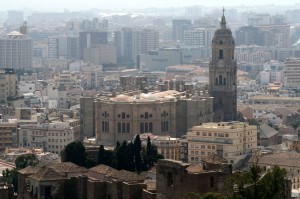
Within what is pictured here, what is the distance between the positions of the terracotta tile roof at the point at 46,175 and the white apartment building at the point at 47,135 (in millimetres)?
30237

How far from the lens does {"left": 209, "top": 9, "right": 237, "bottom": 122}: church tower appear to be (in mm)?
72125

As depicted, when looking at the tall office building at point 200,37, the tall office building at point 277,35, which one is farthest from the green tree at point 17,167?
the tall office building at point 200,37

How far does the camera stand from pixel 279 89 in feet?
367

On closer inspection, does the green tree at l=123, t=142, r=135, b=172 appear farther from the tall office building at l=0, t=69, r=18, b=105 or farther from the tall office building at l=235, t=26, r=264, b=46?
the tall office building at l=235, t=26, r=264, b=46

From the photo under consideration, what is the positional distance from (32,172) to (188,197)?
27.2ft

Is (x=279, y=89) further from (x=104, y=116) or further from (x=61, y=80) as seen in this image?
(x=104, y=116)

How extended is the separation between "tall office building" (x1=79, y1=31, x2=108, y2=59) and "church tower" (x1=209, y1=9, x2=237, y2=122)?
103035 mm

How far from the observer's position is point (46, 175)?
36375 millimetres

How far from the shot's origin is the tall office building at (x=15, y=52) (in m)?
158

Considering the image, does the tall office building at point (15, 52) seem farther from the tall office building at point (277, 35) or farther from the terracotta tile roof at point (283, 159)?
the terracotta tile roof at point (283, 159)

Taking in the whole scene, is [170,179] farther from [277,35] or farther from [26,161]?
[277,35]

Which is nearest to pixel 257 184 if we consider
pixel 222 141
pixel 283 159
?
pixel 283 159

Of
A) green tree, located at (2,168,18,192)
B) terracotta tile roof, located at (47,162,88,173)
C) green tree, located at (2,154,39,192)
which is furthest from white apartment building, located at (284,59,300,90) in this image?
terracotta tile roof, located at (47,162,88,173)

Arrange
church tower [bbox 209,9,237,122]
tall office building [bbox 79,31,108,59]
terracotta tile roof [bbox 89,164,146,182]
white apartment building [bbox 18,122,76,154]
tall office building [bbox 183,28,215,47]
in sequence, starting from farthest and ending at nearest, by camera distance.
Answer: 1. tall office building [bbox 183,28,215,47]
2. tall office building [bbox 79,31,108,59]
3. church tower [bbox 209,9,237,122]
4. white apartment building [bbox 18,122,76,154]
5. terracotta tile roof [bbox 89,164,146,182]
